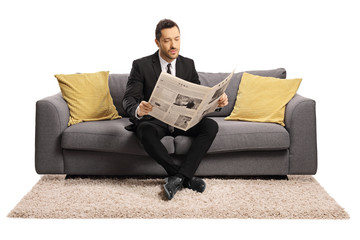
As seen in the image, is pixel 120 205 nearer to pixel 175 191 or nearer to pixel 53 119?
pixel 175 191

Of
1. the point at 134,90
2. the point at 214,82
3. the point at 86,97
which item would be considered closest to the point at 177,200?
the point at 134,90

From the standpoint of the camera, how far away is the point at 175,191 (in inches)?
154

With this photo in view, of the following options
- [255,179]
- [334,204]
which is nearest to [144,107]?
[255,179]

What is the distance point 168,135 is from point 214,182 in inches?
20.8

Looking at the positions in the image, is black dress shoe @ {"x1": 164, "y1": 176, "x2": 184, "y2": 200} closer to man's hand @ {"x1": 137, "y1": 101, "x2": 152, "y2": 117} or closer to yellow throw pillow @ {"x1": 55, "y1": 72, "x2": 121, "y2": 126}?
man's hand @ {"x1": 137, "y1": 101, "x2": 152, "y2": 117}

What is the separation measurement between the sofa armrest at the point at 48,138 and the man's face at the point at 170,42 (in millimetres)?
1032

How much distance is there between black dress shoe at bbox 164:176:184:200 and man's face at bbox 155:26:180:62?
0.95 meters

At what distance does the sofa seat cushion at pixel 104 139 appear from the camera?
4266mm

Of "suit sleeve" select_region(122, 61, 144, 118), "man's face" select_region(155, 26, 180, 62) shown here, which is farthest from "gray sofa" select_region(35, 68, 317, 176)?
"man's face" select_region(155, 26, 180, 62)

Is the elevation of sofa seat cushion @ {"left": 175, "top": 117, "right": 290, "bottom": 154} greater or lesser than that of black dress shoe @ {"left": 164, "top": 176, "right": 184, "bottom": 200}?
greater

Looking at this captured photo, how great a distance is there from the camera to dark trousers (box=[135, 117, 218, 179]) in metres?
4.07

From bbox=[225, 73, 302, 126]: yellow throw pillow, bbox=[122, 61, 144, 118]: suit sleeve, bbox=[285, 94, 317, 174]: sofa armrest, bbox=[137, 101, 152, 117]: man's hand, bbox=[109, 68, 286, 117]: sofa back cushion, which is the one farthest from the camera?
bbox=[109, 68, 286, 117]: sofa back cushion

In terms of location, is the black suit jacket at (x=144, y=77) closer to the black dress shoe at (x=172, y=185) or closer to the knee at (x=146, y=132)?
the knee at (x=146, y=132)

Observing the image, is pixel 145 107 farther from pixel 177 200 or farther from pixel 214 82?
pixel 214 82
